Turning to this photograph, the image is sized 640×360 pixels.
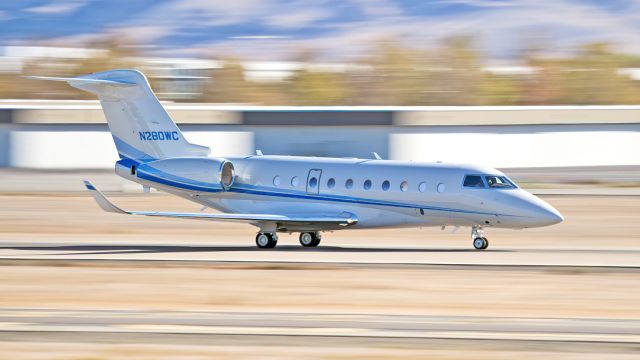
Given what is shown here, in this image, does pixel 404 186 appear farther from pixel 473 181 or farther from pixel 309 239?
pixel 309 239

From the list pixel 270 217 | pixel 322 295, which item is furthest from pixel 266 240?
pixel 322 295

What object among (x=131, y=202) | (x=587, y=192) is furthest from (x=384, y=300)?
(x=587, y=192)

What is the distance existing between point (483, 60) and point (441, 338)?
95707mm

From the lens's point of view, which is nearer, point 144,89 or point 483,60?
point 144,89

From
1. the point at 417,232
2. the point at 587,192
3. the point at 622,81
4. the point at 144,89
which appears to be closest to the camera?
the point at 144,89

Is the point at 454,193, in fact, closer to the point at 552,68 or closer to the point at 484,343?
the point at 484,343

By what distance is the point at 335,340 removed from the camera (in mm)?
15703

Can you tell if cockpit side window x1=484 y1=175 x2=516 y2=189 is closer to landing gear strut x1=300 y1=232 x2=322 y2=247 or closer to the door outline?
the door outline

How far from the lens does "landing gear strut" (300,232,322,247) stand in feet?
97.3

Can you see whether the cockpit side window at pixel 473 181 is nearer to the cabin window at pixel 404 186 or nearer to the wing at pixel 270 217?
the cabin window at pixel 404 186

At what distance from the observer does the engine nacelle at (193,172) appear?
29.8m

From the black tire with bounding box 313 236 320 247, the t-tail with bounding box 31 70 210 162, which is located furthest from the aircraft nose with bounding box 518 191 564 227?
the t-tail with bounding box 31 70 210 162

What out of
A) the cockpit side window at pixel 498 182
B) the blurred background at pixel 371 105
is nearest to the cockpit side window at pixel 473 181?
the cockpit side window at pixel 498 182

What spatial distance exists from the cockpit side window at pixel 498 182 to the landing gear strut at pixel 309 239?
15.3 feet
